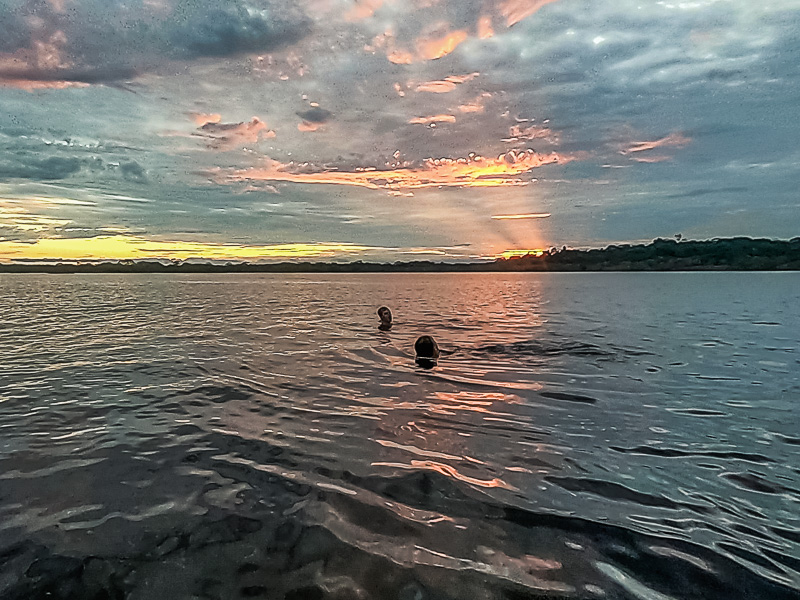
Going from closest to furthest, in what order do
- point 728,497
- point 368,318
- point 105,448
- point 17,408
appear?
point 728,497
point 105,448
point 17,408
point 368,318

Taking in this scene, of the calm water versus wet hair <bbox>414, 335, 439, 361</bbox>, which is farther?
wet hair <bbox>414, 335, 439, 361</bbox>

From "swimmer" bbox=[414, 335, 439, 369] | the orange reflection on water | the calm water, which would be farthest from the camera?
"swimmer" bbox=[414, 335, 439, 369]

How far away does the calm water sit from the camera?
5.20 metres

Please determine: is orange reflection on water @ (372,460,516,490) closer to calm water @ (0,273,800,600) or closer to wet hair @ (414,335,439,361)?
calm water @ (0,273,800,600)

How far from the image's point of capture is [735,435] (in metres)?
9.88

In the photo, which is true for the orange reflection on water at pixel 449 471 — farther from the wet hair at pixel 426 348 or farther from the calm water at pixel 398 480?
the wet hair at pixel 426 348

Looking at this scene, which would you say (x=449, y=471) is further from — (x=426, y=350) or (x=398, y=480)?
(x=426, y=350)

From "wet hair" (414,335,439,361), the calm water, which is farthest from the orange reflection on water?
"wet hair" (414,335,439,361)

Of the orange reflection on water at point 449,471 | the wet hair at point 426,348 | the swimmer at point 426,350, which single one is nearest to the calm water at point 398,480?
the orange reflection on water at point 449,471

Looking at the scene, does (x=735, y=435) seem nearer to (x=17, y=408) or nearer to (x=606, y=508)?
(x=606, y=508)

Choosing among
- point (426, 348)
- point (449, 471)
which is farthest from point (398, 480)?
point (426, 348)

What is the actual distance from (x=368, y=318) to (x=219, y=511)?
30.6 meters

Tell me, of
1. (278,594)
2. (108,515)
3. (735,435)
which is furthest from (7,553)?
(735,435)

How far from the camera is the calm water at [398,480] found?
17.1ft
